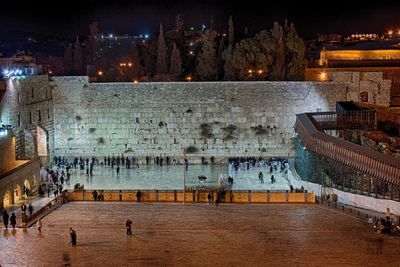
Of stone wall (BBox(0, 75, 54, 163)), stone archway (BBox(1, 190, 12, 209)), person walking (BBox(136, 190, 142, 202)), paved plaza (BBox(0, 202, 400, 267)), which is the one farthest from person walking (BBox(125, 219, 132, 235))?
stone wall (BBox(0, 75, 54, 163))

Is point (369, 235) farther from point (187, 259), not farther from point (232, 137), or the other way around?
point (232, 137)

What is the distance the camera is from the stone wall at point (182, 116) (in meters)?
41.1

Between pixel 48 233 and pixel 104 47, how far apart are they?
172 feet

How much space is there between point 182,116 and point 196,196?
15.2 m

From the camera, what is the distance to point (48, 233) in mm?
21656

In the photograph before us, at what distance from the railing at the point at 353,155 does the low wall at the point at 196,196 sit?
7.06ft

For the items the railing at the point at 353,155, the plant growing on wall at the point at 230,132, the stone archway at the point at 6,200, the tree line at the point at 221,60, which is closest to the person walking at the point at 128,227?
the stone archway at the point at 6,200

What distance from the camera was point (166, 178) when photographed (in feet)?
117

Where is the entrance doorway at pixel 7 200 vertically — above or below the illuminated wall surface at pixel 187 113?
below

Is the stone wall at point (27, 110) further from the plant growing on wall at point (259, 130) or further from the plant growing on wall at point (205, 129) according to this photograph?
the plant growing on wall at point (259, 130)

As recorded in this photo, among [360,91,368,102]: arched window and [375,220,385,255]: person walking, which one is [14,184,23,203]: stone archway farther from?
[360,91,368,102]: arched window

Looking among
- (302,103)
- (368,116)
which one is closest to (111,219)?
(368,116)

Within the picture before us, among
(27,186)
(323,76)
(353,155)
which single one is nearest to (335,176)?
(353,155)

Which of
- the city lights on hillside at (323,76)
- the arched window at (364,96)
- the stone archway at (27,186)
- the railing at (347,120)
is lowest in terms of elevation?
the stone archway at (27,186)
